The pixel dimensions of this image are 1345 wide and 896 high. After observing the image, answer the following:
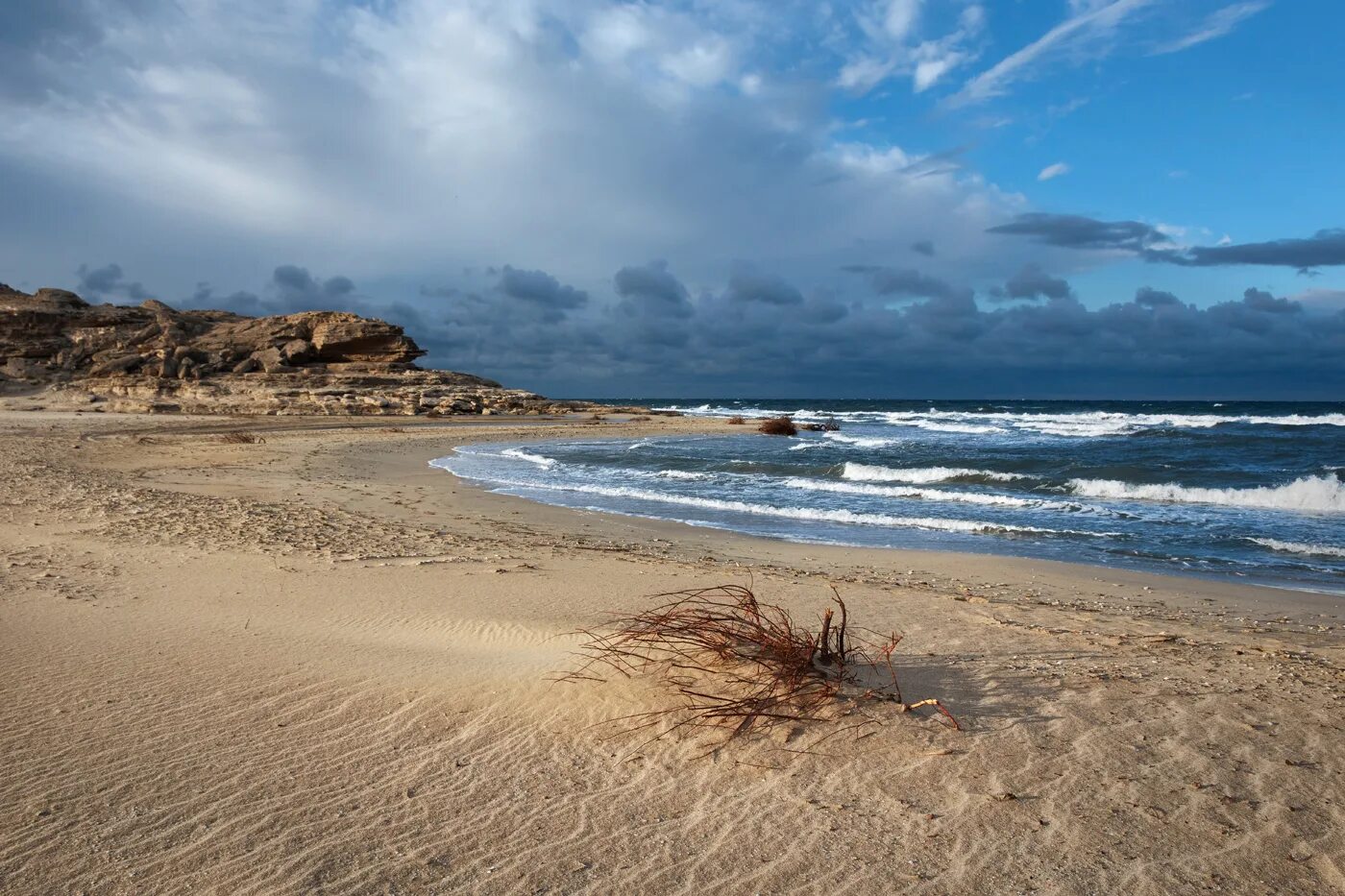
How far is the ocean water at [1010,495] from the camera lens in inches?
427

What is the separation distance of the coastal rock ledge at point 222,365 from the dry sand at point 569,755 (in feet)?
137

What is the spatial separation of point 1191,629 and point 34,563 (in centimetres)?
1023

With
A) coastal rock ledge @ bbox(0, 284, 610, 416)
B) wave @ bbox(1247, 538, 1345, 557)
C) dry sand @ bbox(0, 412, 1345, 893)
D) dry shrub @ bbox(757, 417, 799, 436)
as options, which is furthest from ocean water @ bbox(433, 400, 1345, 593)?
coastal rock ledge @ bbox(0, 284, 610, 416)

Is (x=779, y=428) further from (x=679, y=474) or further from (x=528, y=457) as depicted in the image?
(x=679, y=474)

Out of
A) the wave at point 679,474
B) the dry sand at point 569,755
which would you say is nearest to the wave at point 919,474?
the wave at point 679,474

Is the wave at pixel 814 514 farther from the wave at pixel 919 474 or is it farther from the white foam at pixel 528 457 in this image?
the wave at pixel 919 474

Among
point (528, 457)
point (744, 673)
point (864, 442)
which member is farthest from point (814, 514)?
point (864, 442)

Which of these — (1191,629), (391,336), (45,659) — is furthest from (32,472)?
(391,336)

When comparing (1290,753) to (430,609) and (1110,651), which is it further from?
(430,609)

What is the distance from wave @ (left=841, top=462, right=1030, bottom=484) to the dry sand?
36.9ft

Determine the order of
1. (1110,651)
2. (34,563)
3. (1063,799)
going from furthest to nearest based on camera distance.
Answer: (34,563), (1110,651), (1063,799)

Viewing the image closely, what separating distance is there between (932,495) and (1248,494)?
20.4ft

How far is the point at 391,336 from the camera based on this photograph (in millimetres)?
56312

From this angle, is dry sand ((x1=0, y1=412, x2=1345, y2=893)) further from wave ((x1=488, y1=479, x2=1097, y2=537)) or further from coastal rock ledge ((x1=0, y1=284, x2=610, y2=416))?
coastal rock ledge ((x1=0, y1=284, x2=610, y2=416))
